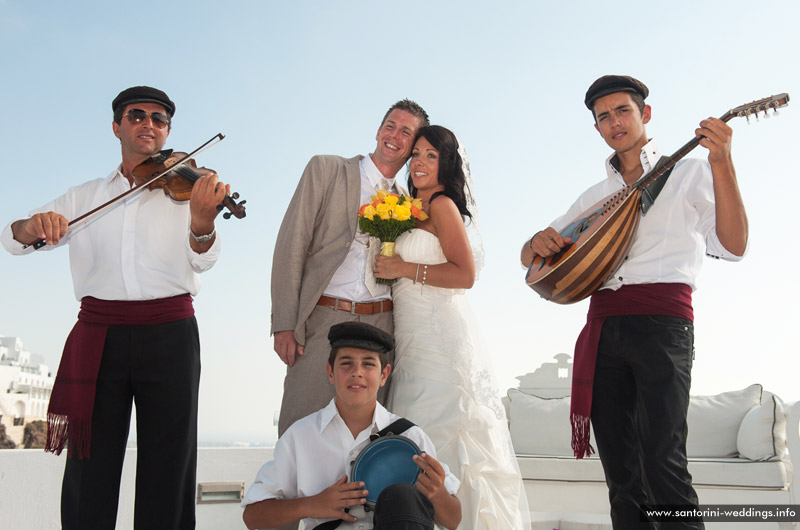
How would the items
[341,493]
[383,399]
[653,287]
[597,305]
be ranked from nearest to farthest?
[341,493], [653,287], [597,305], [383,399]

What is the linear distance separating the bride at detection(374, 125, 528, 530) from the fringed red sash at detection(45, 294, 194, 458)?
37.7 inches

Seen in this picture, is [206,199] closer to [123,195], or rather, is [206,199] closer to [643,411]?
[123,195]

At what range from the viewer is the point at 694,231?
237cm

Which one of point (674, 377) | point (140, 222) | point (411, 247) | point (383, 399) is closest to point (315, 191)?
point (411, 247)

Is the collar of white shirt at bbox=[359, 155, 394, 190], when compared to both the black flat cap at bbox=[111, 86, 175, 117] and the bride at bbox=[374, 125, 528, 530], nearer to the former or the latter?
the bride at bbox=[374, 125, 528, 530]

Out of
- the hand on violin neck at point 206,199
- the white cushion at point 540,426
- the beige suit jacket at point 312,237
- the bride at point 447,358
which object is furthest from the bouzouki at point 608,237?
the white cushion at point 540,426

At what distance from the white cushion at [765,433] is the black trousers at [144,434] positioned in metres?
4.01

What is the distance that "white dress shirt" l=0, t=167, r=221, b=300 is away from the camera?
8.58 feet

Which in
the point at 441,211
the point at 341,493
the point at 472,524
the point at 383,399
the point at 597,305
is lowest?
the point at 472,524

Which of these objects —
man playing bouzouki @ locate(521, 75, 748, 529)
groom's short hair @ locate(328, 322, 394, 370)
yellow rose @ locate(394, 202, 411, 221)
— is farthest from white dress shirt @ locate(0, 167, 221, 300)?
man playing bouzouki @ locate(521, 75, 748, 529)

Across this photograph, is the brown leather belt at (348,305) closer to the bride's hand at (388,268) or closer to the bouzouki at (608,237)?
the bride's hand at (388,268)

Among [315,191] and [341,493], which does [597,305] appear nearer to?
[341,493]

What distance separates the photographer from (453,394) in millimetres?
2881

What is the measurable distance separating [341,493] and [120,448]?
1.03 meters
